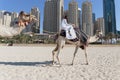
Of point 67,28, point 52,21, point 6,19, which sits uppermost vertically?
point 52,21

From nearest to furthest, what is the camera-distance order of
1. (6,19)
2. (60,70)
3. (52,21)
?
(6,19) → (60,70) → (52,21)

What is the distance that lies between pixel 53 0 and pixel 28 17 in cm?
1884

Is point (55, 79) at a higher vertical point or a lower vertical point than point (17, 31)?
lower

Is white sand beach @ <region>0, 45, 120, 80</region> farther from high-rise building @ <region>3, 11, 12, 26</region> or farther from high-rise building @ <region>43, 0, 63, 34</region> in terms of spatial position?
high-rise building @ <region>3, 11, 12, 26</region>

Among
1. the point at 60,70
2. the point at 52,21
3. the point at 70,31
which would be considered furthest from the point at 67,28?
the point at 52,21

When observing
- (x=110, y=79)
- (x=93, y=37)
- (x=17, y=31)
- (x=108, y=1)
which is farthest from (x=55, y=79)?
(x=108, y=1)

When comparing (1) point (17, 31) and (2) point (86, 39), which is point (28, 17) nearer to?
(1) point (17, 31)

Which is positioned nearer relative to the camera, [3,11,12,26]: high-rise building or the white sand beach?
[3,11,12,26]: high-rise building

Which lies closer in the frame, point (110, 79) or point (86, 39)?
point (110, 79)

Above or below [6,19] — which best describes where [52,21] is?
above

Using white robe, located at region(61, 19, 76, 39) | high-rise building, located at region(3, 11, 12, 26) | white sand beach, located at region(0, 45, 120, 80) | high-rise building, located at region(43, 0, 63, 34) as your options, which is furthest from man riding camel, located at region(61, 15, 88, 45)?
high-rise building, located at region(3, 11, 12, 26)

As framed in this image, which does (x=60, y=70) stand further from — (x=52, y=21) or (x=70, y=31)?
(x=52, y=21)

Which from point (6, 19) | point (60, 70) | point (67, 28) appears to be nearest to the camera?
point (6, 19)

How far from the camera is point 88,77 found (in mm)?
6973
